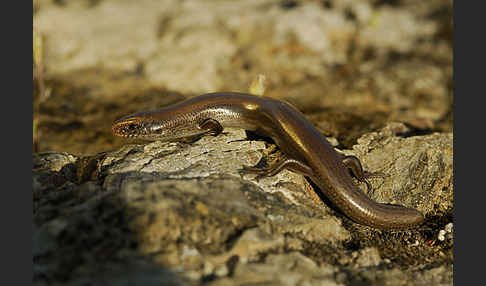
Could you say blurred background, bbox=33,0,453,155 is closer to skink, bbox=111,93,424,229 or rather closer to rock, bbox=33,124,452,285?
skink, bbox=111,93,424,229

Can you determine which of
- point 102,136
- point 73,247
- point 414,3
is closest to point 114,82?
point 102,136

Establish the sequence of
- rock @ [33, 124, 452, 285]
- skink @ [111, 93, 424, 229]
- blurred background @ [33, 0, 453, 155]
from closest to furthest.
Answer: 1. rock @ [33, 124, 452, 285]
2. skink @ [111, 93, 424, 229]
3. blurred background @ [33, 0, 453, 155]

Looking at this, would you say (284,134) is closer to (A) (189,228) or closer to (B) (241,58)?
(A) (189,228)

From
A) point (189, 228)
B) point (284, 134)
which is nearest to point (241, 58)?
point (284, 134)

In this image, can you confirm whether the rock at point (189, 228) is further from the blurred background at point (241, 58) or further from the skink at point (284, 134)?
the blurred background at point (241, 58)

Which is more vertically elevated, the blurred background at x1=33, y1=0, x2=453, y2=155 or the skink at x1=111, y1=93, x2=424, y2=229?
the blurred background at x1=33, y1=0, x2=453, y2=155

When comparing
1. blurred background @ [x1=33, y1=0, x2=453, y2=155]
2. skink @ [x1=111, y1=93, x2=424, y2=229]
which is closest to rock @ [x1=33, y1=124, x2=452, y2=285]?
skink @ [x1=111, y1=93, x2=424, y2=229]

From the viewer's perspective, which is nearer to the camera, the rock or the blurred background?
the rock
